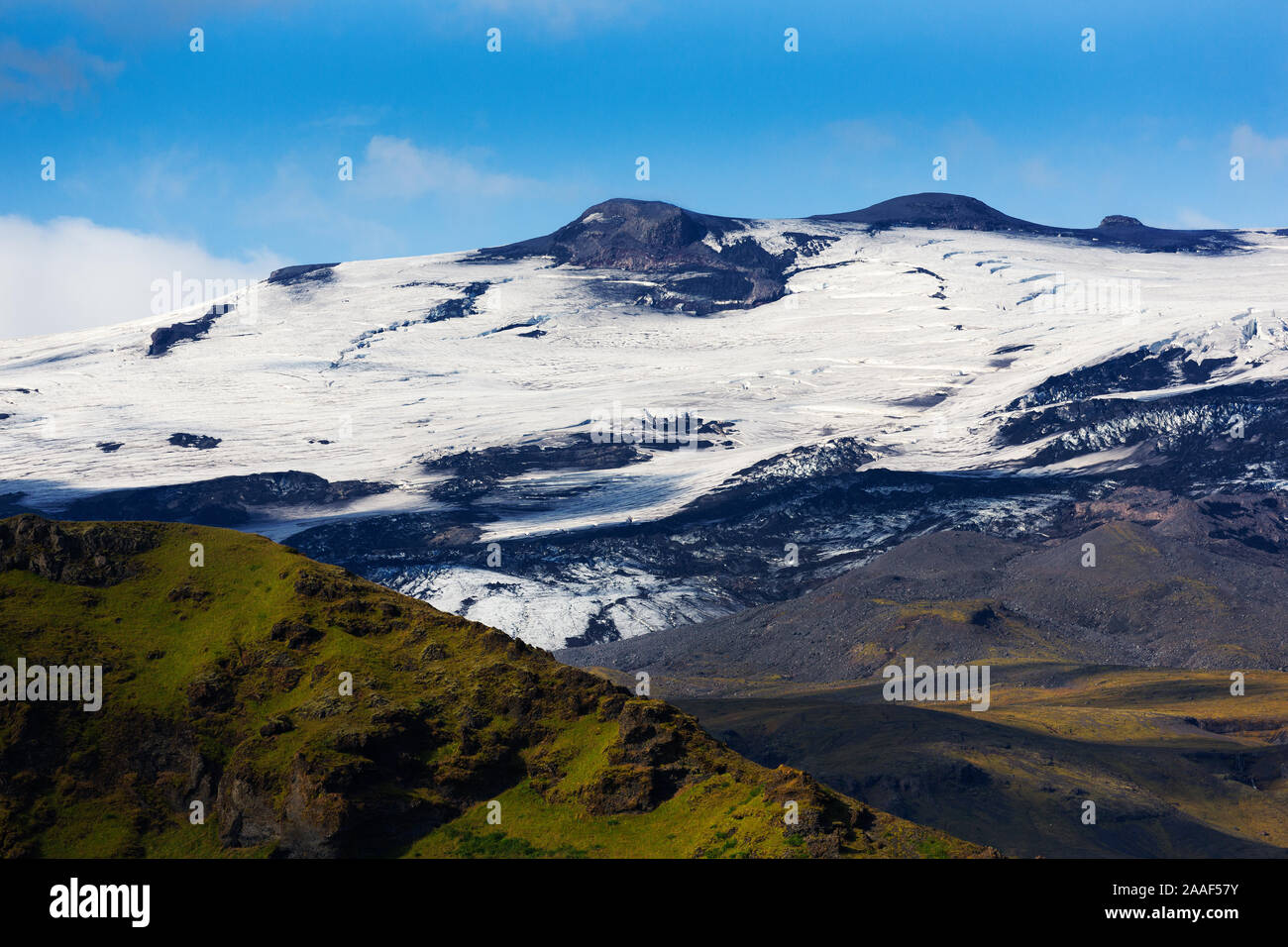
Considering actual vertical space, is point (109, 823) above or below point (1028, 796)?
above

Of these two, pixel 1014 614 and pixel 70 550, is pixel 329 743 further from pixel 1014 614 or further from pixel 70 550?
pixel 1014 614

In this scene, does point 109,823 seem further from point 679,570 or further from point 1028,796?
point 679,570

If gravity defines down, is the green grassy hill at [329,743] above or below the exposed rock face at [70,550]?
below

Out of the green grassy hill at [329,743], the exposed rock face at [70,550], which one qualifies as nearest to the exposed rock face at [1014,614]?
the exposed rock face at [70,550]

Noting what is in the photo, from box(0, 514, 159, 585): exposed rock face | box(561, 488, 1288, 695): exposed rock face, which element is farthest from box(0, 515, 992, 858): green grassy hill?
box(561, 488, 1288, 695): exposed rock face

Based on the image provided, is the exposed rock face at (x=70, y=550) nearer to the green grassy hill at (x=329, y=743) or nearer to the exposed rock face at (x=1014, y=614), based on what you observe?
the green grassy hill at (x=329, y=743)

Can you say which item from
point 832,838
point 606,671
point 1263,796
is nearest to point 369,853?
point 832,838

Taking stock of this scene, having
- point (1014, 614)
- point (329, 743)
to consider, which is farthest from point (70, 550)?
point (1014, 614)

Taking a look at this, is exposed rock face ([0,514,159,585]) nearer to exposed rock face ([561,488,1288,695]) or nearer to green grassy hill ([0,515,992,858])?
green grassy hill ([0,515,992,858])
